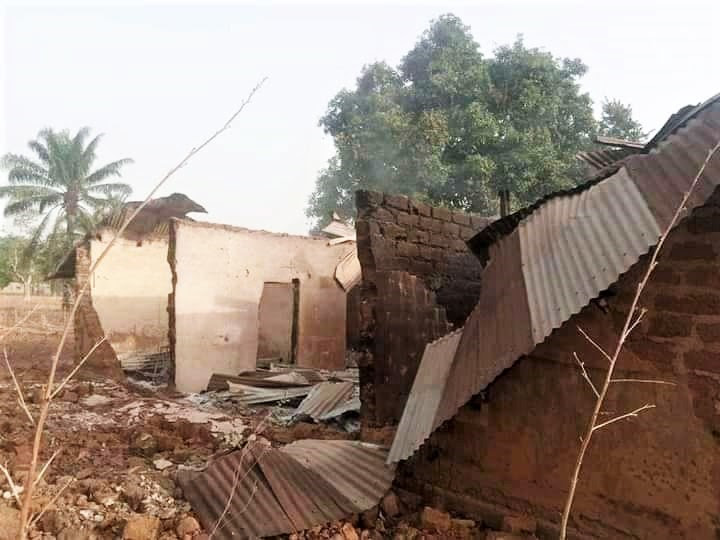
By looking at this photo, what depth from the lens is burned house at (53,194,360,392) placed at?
8.69m

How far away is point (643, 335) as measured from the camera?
8.77ft

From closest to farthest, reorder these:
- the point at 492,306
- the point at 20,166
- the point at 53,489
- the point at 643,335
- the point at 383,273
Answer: the point at 643,335 < the point at 492,306 < the point at 53,489 < the point at 383,273 < the point at 20,166

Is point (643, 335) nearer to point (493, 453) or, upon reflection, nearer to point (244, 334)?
point (493, 453)

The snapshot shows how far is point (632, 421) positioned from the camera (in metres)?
2.68

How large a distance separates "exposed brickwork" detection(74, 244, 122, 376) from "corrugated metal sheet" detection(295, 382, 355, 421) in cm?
496

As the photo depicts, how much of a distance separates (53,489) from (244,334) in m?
6.01

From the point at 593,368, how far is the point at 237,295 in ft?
24.4

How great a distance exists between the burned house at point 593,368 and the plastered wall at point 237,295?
19.2ft

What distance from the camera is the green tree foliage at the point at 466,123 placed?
1423cm

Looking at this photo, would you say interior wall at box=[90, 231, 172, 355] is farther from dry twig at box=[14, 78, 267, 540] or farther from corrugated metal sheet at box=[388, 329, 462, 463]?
dry twig at box=[14, 78, 267, 540]

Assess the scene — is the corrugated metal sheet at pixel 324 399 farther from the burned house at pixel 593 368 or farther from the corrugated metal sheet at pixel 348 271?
the corrugated metal sheet at pixel 348 271

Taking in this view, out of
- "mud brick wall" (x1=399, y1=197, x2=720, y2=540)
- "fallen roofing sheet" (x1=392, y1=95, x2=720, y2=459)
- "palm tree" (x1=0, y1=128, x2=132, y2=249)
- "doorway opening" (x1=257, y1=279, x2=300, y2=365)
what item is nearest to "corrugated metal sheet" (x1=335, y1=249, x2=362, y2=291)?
"doorway opening" (x1=257, y1=279, x2=300, y2=365)

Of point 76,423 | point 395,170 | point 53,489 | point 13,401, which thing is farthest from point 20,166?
point 53,489

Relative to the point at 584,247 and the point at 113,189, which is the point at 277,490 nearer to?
the point at 584,247
